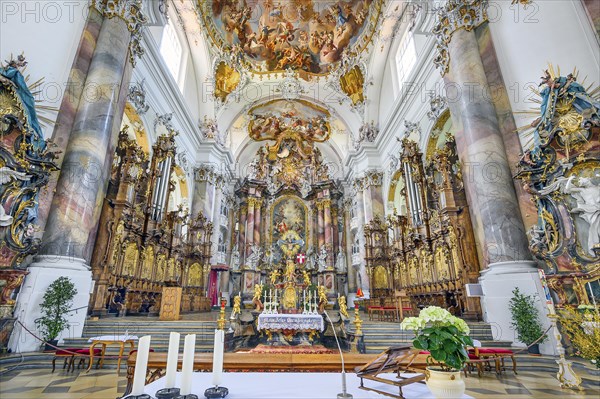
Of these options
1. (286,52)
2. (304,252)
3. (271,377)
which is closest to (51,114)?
(271,377)

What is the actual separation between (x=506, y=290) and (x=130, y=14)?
11.9m

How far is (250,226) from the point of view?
1964 cm

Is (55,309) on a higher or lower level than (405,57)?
lower

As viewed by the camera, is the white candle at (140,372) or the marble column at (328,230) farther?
the marble column at (328,230)

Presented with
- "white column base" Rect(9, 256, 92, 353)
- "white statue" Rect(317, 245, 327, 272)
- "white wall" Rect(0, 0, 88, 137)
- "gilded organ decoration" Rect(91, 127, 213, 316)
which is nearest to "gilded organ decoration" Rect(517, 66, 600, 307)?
"white column base" Rect(9, 256, 92, 353)

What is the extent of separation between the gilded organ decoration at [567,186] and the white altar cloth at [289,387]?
4.77 metres

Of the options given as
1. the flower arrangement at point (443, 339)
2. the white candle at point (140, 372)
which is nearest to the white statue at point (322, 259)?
the flower arrangement at point (443, 339)

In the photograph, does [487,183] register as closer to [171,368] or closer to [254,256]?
[171,368]

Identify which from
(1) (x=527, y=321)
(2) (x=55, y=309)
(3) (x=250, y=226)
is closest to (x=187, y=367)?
(2) (x=55, y=309)

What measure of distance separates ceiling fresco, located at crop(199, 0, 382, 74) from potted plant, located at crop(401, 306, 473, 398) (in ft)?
51.6

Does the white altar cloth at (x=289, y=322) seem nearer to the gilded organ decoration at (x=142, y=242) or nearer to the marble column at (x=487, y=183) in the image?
the gilded organ decoration at (x=142, y=242)

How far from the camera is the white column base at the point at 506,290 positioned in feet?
19.3

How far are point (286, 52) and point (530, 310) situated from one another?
644 inches

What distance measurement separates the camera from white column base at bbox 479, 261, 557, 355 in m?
5.88
